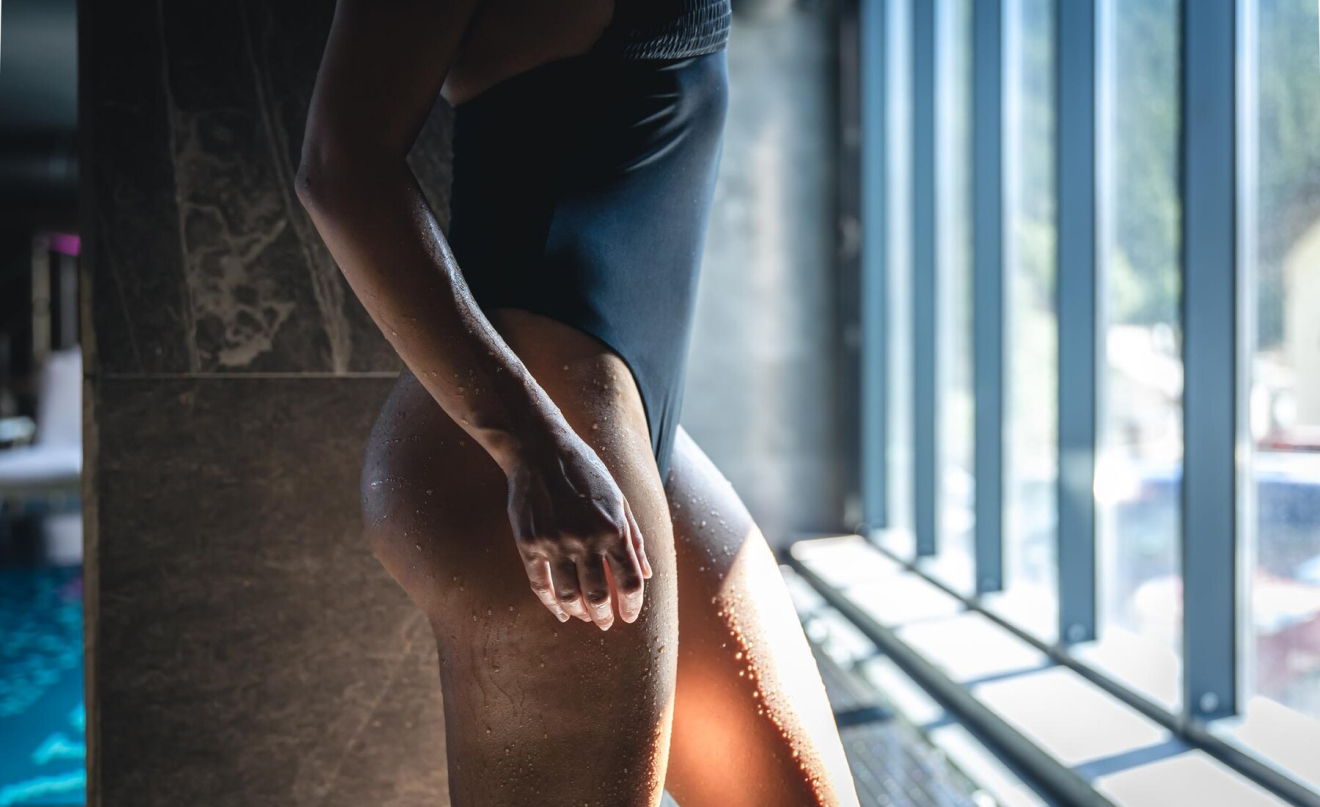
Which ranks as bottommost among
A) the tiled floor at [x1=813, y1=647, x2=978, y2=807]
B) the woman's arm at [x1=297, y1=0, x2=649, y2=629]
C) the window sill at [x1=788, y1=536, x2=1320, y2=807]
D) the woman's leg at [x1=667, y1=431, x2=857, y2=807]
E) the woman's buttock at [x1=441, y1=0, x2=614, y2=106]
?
the tiled floor at [x1=813, y1=647, x2=978, y2=807]

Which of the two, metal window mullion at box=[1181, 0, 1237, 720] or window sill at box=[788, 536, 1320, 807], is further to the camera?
metal window mullion at box=[1181, 0, 1237, 720]

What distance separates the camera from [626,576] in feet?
1.86

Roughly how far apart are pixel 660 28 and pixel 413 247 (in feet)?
0.85

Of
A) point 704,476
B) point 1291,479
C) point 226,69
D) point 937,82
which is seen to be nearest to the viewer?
point 704,476

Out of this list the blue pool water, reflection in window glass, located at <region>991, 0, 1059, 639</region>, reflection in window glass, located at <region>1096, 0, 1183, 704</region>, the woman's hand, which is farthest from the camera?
reflection in window glass, located at <region>991, 0, 1059, 639</region>

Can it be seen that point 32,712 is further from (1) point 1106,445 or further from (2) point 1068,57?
(2) point 1068,57

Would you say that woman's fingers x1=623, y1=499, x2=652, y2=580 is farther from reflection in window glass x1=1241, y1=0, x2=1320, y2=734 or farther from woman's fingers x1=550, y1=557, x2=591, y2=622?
reflection in window glass x1=1241, y1=0, x2=1320, y2=734

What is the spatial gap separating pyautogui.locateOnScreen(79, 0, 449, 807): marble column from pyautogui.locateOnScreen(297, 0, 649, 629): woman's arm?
2.69 feet

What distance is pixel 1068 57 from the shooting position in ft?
10.8

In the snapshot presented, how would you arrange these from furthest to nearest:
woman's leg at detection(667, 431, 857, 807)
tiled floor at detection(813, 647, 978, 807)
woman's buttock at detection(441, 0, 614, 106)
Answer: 1. tiled floor at detection(813, 647, 978, 807)
2. woman's leg at detection(667, 431, 857, 807)
3. woman's buttock at detection(441, 0, 614, 106)

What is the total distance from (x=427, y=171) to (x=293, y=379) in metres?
0.38

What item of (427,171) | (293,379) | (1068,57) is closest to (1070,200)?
(1068,57)

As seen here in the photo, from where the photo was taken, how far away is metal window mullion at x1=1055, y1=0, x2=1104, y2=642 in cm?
326

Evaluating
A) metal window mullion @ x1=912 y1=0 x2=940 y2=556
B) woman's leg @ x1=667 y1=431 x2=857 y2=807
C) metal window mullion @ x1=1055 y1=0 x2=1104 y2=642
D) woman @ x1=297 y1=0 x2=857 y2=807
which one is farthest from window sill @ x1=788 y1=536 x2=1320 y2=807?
woman @ x1=297 y1=0 x2=857 y2=807
